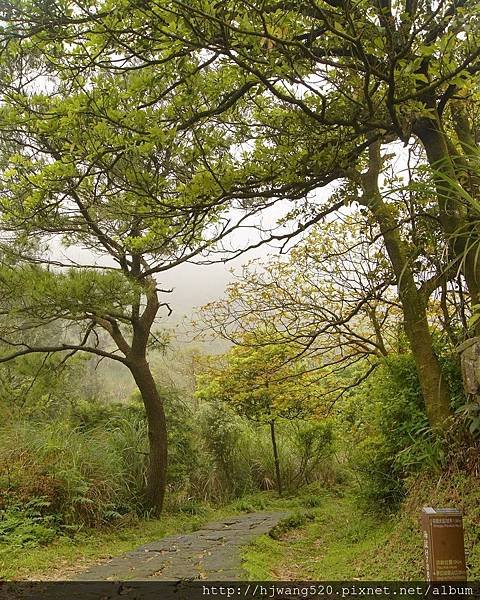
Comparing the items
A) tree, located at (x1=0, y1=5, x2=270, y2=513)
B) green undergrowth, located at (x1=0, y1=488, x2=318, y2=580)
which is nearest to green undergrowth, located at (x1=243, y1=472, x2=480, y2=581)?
green undergrowth, located at (x1=0, y1=488, x2=318, y2=580)

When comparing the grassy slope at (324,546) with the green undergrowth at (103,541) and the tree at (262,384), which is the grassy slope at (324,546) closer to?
the green undergrowth at (103,541)

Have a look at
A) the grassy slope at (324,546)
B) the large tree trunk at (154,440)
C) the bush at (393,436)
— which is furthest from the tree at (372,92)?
the large tree trunk at (154,440)

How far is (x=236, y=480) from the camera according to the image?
951 centimetres

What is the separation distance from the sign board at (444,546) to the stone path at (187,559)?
6.35ft

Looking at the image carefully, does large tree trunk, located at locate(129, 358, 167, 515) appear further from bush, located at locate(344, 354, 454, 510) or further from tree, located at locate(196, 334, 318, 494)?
bush, located at locate(344, 354, 454, 510)

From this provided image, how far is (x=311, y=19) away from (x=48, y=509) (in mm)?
5286

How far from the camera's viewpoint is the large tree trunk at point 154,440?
7.09 meters

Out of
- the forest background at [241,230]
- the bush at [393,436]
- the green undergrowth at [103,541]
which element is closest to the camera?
the forest background at [241,230]

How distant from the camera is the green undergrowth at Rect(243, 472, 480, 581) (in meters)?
3.04

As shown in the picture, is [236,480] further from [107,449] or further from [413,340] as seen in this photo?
[413,340]

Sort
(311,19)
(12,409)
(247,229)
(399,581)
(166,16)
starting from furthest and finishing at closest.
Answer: (12,409) < (247,229) < (399,581) < (311,19) < (166,16)

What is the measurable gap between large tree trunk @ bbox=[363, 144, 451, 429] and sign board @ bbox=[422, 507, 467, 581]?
1.70m

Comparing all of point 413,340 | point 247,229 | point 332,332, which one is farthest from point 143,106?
point 332,332

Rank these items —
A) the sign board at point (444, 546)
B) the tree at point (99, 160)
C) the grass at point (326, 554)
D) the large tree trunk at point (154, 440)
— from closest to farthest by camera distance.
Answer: the sign board at point (444, 546), the tree at point (99, 160), the grass at point (326, 554), the large tree trunk at point (154, 440)
